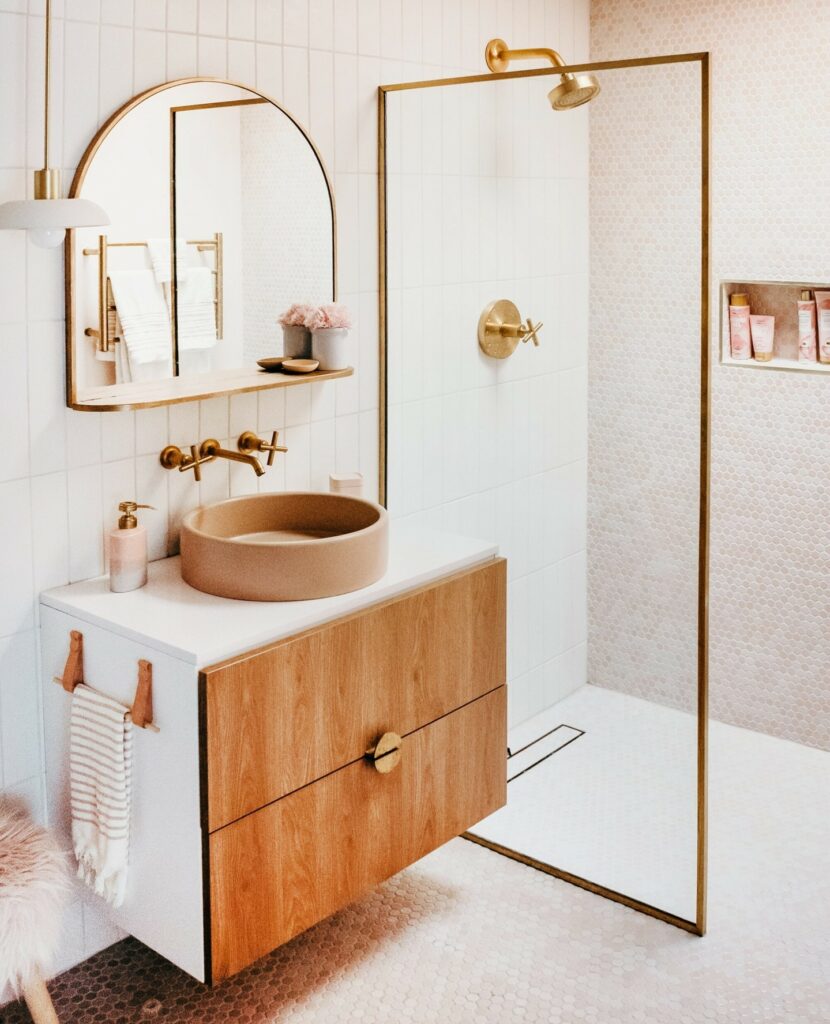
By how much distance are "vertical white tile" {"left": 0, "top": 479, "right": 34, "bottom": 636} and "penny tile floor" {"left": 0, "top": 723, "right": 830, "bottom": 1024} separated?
0.75m

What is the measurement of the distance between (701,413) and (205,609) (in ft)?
3.42

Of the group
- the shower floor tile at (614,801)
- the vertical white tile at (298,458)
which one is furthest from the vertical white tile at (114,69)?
the shower floor tile at (614,801)

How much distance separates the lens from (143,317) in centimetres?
216

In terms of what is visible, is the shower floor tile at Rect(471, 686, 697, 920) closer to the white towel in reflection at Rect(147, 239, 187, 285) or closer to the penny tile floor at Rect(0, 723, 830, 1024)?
the penny tile floor at Rect(0, 723, 830, 1024)

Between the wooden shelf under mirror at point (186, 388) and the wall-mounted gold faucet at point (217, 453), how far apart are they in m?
0.12

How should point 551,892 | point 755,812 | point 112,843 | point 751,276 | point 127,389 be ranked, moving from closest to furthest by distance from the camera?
point 112,843 → point 127,389 → point 551,892 → point 755,812 → point 751,276

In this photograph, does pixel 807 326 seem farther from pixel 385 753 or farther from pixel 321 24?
pixel 385 753

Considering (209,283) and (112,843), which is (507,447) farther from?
(112,843)

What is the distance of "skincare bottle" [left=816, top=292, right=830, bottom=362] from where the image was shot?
299 cm

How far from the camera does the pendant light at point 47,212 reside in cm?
180

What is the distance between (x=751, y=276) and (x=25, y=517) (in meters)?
2.02

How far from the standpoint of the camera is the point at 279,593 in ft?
6.76

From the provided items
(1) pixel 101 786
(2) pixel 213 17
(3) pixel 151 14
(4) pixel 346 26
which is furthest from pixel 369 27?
(1) pixel 101 786

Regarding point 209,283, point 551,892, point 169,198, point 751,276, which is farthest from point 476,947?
point 751,276
